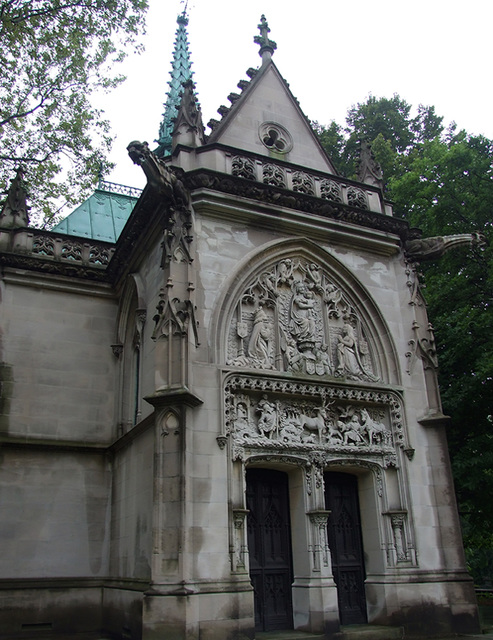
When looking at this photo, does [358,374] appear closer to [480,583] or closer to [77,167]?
[77,167]

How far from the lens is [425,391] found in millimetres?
13109

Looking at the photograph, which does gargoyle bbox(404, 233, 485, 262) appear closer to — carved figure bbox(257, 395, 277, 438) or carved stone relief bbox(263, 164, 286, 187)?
carved stone relief bbox(263, 164, 286, 187)

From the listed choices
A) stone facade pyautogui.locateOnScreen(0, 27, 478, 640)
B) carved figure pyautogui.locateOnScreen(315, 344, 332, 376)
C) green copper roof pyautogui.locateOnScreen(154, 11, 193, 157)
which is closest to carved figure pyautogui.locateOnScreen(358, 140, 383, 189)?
stone facade pyautogui.locateOnScreen(0, 27, 478, 640)

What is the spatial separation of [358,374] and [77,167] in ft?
29.4

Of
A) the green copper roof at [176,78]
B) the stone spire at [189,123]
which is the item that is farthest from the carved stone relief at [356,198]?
the green copper roof at [176,78]

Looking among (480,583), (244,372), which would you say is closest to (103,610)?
(244,372)

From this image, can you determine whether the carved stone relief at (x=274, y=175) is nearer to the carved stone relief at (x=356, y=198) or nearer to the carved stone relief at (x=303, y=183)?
the carved stone relief at (x=303, y=183)

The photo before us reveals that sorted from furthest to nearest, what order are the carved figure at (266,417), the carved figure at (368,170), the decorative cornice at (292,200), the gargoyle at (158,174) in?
1. the carved figure at (368,170)
2. the decorative cornice at (292,200)
3. the gargoyle at (158,174)
4. the carved figure at (266,417)

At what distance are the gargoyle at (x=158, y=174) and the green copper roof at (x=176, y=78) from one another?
15.4 metres

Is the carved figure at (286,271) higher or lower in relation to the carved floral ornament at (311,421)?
higher

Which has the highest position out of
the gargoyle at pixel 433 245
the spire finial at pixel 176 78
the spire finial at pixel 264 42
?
the spire finial at pixel 176 78

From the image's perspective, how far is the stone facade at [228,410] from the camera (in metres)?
10.3

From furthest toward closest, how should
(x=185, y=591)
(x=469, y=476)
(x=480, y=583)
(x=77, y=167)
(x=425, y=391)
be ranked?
1. (x=480, y=583)
2. (x=77, y=167)
3. (x=469, y=476)
4. (x=425, y=391)
5. (x=185, y=591)

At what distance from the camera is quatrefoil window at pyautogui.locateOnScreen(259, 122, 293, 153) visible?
14.9 metres
